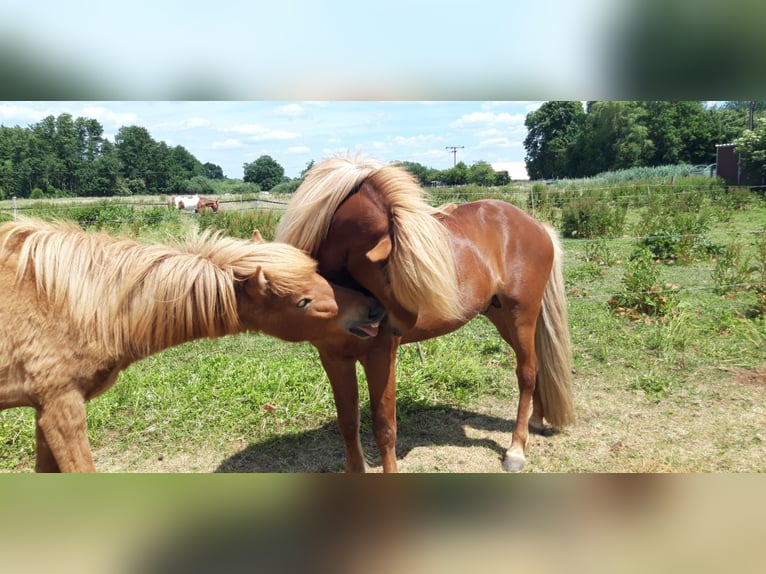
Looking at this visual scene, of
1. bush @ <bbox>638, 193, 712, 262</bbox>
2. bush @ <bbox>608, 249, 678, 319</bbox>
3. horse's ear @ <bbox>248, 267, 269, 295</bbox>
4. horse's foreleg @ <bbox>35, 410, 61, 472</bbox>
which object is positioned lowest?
bush @ <bbox>608, 249, 678, 319</bbox>

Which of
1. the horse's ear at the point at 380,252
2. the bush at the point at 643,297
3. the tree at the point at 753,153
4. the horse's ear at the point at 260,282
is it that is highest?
the tree at the point at 753,153

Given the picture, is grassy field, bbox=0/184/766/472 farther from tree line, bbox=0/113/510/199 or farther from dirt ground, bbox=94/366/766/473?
tree line, bbox=0/113/510/199

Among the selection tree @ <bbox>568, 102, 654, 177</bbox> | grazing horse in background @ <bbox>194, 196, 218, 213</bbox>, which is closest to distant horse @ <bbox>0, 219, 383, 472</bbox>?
tree @ <bbox>568, 102, 654, 177</bbox>

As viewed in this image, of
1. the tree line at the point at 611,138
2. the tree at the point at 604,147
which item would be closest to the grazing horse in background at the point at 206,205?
the tree line at the point at 611,138

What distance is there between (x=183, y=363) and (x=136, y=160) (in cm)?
348

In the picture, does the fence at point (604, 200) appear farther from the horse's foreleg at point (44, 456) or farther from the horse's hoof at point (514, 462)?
the horse's foreleg at point (44, 456)

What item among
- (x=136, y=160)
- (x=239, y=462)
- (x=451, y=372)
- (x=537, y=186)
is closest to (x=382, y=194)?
(x=136, y=160)

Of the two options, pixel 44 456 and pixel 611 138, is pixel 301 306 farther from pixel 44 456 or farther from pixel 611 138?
pixel 611 138

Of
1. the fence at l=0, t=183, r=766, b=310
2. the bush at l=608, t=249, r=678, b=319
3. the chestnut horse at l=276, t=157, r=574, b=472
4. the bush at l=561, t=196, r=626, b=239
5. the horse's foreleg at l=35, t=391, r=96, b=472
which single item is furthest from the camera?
the bush at l=561, t=196, r=626, b=239

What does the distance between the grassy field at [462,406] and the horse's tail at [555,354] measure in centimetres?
27

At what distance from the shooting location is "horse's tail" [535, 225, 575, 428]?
419 cm

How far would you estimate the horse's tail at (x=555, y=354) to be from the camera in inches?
165

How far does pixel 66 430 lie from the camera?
2.03 metres

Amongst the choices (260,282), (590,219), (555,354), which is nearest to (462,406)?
(555,354)
